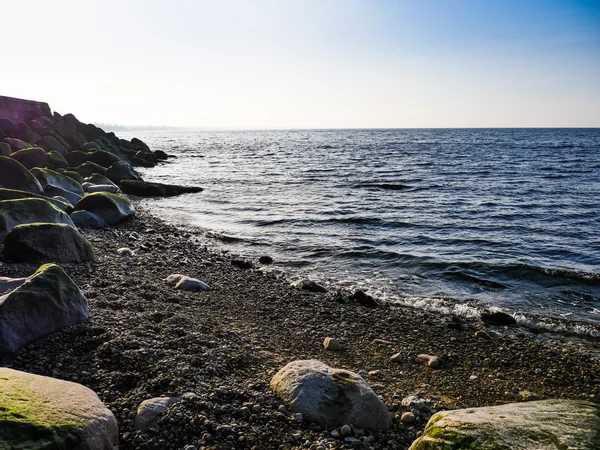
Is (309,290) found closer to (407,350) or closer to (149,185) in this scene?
(407,350)

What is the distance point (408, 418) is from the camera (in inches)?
181

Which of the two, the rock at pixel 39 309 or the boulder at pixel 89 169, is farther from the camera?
the boulder at pixel 89 169

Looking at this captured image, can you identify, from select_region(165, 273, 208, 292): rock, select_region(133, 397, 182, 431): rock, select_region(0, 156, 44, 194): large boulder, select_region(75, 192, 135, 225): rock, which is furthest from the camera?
select_region(75, 192, 135, 225): rock

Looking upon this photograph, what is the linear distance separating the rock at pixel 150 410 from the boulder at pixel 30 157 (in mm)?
19117

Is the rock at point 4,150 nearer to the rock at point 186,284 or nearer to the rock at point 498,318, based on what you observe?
the rock at point 186,284

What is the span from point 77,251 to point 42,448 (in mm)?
6584

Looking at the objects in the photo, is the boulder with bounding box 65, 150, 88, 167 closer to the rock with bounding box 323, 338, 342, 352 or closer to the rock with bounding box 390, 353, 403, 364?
the rock with bounding box 323, 338, 342, 352

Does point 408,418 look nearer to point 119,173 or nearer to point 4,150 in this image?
point 4,150

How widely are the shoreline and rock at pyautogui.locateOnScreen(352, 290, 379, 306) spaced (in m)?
0.26

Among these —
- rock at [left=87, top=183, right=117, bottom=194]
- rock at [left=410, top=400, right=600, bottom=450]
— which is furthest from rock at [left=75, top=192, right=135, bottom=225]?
rock at [left=410, top=400, right=600, bottom=450]

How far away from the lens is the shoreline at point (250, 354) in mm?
4191

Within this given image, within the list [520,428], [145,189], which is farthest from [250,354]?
[145,189]

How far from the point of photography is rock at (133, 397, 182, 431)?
393 centimetres

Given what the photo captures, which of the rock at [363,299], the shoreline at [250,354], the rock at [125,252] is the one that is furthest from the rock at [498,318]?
the rock at [125,252]
